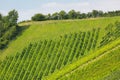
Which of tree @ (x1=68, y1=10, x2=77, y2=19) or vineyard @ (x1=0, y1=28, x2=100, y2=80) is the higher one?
tree @ (x1=68, y1=10, x2=77, y2=19)

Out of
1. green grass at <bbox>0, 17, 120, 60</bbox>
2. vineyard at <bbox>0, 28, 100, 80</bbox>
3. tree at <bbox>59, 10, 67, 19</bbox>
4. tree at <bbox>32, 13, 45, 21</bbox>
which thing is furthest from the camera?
tree at <bbox>59, 10, 67, 19</bbox>

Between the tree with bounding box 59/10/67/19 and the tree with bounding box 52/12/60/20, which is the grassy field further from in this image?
the tree with bounding box 52/12/60/20

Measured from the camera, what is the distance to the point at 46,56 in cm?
9256

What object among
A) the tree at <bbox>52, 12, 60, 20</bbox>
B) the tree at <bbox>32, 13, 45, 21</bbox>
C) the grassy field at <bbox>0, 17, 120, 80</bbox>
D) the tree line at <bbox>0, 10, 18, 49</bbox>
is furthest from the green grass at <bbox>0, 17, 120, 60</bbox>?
the tree at <bbox>52, 12, 60, 20</bbox>

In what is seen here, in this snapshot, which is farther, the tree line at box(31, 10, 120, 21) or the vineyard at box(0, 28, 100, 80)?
the tree line at box(31, 10, 120, 21)

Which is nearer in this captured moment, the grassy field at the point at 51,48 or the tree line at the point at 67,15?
the grassy field at the point at 51,48

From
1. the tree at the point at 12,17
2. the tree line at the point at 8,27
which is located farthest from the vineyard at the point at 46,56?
the tree at the point at 12,17

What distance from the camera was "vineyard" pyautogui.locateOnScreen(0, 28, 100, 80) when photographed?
86875 mm

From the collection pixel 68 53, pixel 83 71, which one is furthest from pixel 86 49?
pixel 83 71

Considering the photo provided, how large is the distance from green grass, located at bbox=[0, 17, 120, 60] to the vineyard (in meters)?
2.94

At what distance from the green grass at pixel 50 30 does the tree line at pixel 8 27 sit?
6.35ft

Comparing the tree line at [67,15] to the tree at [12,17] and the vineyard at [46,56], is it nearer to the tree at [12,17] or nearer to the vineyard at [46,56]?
the tree at [12,17]

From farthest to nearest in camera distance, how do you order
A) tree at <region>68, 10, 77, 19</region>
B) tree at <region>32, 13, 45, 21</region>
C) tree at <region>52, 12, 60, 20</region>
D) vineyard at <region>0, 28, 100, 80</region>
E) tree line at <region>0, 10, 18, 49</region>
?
tree at <region>52, 12, 60, 20</region>
tree at <region>32, 13, 45, 21</region>
tree at <region>68, 10, 77, 19</region>
tree line at <region>0, 10, 18, 49</region>
vineyard at <region>0, 28, 100, 80</region>

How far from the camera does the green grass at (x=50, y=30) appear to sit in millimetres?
101188
